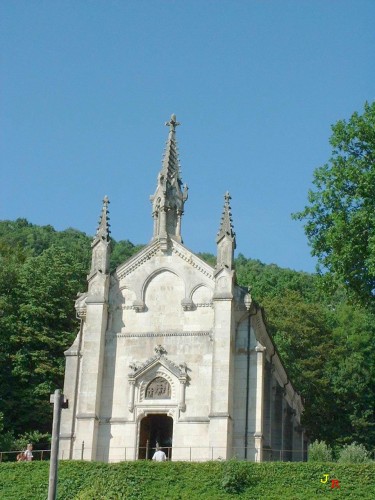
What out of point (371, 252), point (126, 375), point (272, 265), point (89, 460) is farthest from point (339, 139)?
point (272, 265)

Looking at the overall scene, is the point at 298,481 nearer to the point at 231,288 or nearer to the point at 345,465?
the point at 345,465

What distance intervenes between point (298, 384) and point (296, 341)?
426 cm

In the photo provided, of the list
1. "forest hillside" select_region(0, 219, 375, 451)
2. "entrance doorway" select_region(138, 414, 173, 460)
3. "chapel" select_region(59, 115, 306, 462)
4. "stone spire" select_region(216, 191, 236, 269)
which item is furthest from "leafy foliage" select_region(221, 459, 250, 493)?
"forest hillside" select_region(0, 219, 375, 451)

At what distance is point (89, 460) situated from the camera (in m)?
41.2

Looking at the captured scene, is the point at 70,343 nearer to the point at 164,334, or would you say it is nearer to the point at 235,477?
the point at 164,334

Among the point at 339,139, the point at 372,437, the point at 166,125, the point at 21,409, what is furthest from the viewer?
the point at 372,437

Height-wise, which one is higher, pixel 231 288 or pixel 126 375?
pixel 231 288

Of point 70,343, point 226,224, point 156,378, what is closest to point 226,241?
point 226,224

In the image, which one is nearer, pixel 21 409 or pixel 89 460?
pixel 89 460

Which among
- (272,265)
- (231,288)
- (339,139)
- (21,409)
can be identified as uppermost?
(272,265)

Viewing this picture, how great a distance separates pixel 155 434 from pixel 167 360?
4.06 meters

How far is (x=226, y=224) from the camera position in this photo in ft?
152

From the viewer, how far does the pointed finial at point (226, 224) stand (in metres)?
46.0

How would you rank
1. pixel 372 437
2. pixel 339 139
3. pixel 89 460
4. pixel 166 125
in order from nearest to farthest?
1. pixel 89 460
2. pixel 339 139
3. pixel 166 125
4. pixel 372 437
